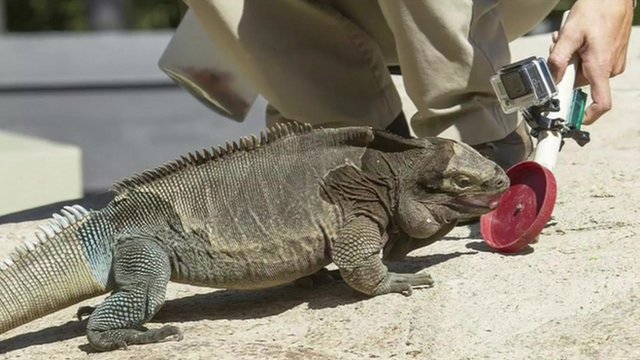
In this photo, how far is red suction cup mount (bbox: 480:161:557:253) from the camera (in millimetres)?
4492

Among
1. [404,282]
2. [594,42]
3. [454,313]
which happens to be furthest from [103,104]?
[454,313]

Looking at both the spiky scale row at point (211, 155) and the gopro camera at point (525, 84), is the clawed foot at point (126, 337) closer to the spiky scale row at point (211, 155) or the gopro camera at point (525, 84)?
the spiky scale row at point (211, 155)

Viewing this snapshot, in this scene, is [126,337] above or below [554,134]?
below

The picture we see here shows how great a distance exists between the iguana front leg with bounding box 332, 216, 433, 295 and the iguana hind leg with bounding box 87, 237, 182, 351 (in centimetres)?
57

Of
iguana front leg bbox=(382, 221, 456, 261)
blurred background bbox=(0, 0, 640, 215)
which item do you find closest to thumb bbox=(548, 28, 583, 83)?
iguana front leg bbox=(382, 221, 456, 261)

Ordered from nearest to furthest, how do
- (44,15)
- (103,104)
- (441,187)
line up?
(441,187)
(103,104)
(44,15)

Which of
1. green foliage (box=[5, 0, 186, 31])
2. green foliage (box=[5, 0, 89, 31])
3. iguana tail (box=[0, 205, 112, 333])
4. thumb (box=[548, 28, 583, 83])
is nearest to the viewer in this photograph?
iguana tail (box=[0, 205, 112, 333])

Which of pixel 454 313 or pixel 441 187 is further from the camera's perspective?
pixel 441 187

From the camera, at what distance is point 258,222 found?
14.1 ft

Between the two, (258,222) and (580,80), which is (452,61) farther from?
(258,222)

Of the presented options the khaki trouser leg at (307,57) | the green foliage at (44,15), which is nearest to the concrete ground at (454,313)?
the khaki trouser leg at (307,57)

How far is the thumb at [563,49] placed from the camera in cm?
470

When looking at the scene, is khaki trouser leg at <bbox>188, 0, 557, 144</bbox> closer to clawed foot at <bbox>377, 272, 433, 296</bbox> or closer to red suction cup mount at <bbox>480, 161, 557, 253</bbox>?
red suction cup mount at <bbox>480, 161, 557, 253</bbox>

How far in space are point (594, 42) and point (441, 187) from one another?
0.85 m
